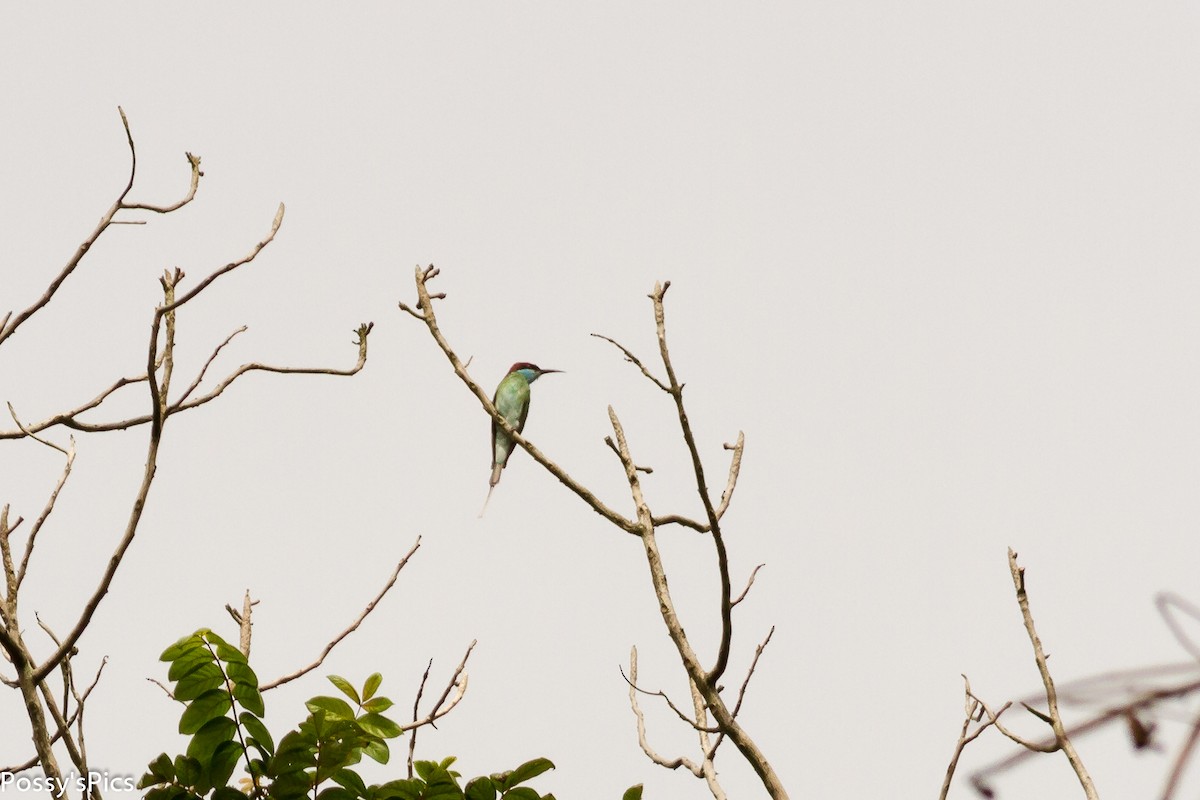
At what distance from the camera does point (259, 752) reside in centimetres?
317

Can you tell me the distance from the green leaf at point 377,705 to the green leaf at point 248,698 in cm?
32

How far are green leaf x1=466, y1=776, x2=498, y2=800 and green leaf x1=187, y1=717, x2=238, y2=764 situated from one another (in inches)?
25.8

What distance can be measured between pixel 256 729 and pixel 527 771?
715mm

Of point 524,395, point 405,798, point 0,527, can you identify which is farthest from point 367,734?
point 524,395

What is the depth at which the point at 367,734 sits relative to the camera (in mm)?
3227

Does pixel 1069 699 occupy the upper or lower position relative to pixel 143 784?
lower

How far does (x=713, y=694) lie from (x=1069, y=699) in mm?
2611

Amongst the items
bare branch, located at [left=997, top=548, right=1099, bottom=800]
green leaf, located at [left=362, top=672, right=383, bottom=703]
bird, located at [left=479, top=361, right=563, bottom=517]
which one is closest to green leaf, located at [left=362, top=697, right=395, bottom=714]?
green leaf, located at [left=362, top=672, right=383, bottom=703]

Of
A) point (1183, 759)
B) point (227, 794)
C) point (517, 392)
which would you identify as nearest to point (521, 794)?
point (227, 794)

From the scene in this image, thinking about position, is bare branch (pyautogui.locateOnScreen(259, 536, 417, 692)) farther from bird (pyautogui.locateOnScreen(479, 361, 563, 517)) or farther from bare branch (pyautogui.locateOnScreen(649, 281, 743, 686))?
bird (pyautogui.locateOnScreen(479, 361, 563, 517))

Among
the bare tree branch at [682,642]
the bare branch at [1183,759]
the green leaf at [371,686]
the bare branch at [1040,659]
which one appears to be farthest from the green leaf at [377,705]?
the bare branch at [1183,759]

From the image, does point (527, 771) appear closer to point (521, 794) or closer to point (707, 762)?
point (521, 794)

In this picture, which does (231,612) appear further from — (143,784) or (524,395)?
(524,395)

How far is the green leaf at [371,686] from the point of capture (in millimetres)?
3400
